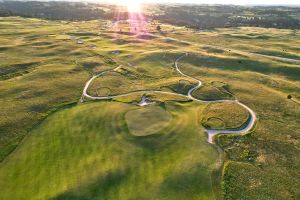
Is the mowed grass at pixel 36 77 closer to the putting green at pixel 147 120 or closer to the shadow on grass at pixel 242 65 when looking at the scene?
the putting green at pixel 147 120

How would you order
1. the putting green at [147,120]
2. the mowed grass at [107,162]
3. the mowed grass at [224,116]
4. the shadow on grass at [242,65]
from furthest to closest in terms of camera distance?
the shadow on grass at [242,65]
the mowed grass at [224,116]
the putting green at [147,120]
the mowed grass at [107,162]

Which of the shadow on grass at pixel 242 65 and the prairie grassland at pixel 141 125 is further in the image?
the shadow on grass at pixel 242 65

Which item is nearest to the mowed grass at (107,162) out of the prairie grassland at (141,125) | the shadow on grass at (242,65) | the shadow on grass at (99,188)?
the shadow on grass at (99,188)

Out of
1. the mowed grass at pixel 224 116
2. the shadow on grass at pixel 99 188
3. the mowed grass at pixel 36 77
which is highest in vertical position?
the mowed grass at pixel 36 77

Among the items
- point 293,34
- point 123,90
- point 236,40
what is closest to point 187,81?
point 123,90

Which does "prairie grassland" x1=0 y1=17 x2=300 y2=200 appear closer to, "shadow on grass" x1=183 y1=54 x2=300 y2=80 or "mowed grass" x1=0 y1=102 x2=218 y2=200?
"mowed grass" x1=0 y1=102 x2=218 y2=200

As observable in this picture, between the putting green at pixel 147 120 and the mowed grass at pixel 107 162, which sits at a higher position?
the putting green at pixel 147 120

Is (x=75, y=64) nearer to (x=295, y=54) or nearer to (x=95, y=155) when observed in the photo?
(x=95, y=155)

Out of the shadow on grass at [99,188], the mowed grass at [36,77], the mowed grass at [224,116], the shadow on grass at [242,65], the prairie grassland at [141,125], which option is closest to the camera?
the shadow on grass at [99,188]
